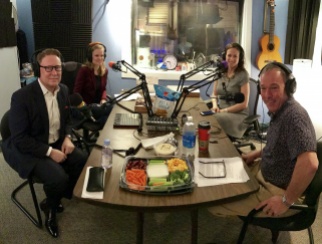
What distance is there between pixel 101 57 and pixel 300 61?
1.94 m

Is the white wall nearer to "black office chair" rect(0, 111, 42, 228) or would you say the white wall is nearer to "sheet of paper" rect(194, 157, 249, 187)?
"black office chair" rect(0, 111, 42, 228)

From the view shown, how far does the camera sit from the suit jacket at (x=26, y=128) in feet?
6.59

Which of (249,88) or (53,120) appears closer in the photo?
(53,120)

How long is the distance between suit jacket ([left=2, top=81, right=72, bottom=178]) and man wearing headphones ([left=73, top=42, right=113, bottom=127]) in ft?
2.95

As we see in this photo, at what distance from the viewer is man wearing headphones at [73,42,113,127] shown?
309 cm

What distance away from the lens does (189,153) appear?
1803 mm

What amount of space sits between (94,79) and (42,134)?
1.15 meters

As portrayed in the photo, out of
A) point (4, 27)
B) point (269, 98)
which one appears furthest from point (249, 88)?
point (4, 27)

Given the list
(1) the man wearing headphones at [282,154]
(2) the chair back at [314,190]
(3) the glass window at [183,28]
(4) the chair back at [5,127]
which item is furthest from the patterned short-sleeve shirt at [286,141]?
(3) the glass window at [183,28]

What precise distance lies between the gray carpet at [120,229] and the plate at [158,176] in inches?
32.5

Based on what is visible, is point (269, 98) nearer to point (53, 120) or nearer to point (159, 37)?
point (53, 120)

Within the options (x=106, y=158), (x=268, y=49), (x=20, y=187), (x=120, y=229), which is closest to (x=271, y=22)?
(x=268, y=49)

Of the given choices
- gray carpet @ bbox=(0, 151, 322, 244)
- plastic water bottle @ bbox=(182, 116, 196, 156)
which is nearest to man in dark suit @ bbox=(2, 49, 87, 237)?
gray carpet @ bbox=(0, 151, 322, 244)

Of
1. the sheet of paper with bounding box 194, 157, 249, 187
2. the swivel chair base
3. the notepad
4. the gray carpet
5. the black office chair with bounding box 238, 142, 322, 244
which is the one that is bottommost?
the gray carpet
